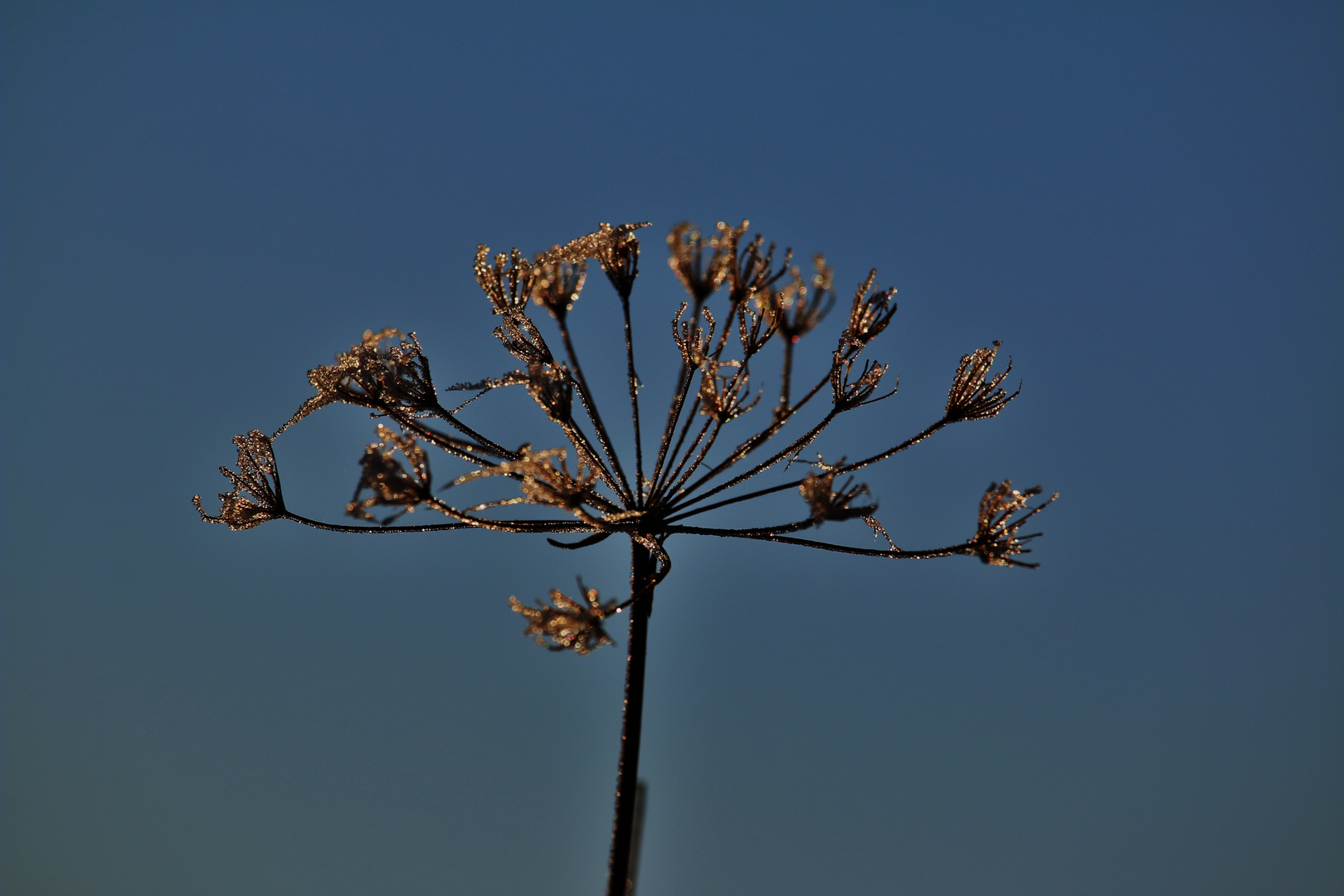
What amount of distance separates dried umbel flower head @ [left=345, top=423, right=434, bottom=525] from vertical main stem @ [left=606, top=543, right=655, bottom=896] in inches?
51.0

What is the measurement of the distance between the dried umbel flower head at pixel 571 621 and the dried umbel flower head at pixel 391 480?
2.65ft

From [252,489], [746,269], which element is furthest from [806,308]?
[252,489]

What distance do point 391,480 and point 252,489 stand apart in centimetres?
225

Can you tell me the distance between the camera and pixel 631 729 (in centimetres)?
480

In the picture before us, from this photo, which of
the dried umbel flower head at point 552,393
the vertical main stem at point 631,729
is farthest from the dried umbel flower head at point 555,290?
the vertical main stem at point 631,729

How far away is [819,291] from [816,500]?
118 cm

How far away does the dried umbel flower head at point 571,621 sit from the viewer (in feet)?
15.4

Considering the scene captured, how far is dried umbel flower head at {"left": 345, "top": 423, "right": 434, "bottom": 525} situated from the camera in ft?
15.7

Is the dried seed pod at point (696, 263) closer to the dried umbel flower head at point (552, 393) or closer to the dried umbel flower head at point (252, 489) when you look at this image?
the dried umbel flower head at point (552, 393)

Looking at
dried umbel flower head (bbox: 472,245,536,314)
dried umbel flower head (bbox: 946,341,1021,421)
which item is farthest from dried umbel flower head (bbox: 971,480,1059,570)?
dried umbel flower head (bbox: 472,245,536,314)

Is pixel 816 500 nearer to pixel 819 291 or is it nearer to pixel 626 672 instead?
pixel 819 291

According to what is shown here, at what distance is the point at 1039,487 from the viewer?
546cm

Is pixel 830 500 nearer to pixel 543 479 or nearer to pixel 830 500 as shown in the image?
pixel 830 500

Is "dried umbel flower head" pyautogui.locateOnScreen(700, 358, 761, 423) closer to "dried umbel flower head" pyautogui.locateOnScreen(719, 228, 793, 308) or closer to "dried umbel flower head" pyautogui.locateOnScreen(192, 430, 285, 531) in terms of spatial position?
"dried umbel flower head" pyautogui.locateOnScreen(719, 228, 793, 308)
